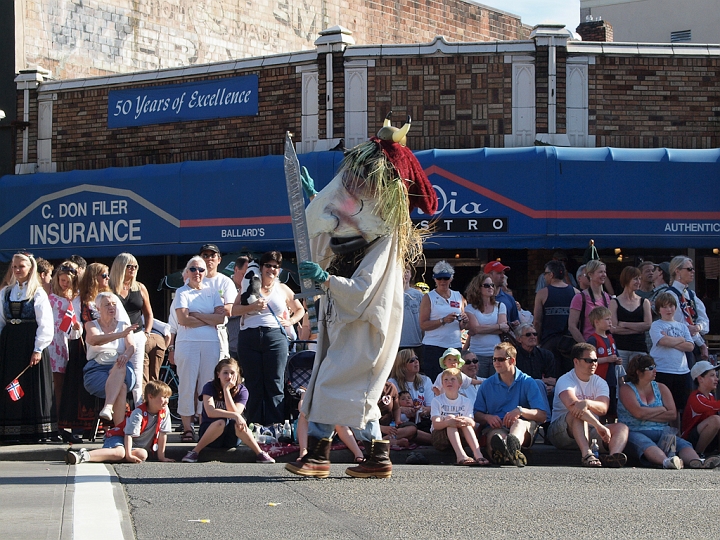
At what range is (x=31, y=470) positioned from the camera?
26.1 feet

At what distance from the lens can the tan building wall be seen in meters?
29.0

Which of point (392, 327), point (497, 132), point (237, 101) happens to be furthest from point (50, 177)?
point (392, 327)

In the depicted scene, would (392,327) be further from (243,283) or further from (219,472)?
(243,283)

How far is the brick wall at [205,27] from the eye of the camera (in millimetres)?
19078

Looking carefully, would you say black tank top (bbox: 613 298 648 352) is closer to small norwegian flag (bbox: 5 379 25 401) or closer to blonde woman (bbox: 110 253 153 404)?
blonde woman (bbox: 110 253 153 404)

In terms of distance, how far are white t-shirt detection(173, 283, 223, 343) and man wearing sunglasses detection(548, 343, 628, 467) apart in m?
3.29

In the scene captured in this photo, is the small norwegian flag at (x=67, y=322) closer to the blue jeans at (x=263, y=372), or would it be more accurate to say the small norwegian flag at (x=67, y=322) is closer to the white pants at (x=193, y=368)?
the white pants at (x=193, y=368)

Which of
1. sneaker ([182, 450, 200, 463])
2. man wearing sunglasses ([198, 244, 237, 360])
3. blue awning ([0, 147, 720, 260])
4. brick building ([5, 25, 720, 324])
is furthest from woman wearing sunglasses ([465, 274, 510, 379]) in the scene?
brick building ([5, 25, 720, 324])

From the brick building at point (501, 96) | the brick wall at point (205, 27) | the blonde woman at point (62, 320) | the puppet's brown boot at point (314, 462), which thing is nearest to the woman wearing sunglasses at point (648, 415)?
the puppet's brown boot at point (314, 462)

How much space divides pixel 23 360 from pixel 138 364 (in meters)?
1.14

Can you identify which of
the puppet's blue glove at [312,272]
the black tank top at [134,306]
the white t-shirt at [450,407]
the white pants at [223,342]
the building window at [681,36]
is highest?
the building window at [681,36]

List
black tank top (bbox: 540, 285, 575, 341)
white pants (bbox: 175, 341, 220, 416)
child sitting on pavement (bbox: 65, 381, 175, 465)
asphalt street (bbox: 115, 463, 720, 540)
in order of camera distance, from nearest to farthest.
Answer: asphalt street (bbox: 115, 463, 720, 540)
child sitting on pavement (bbox: 65, 381, 175, 465)
white pants (bbox: 175, 341, 220, 416)
black tank top (bbox: 540, 285, 575, 341)

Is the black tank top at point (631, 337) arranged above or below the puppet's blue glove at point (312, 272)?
below

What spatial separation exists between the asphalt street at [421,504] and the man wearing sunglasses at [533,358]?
2328 mm
